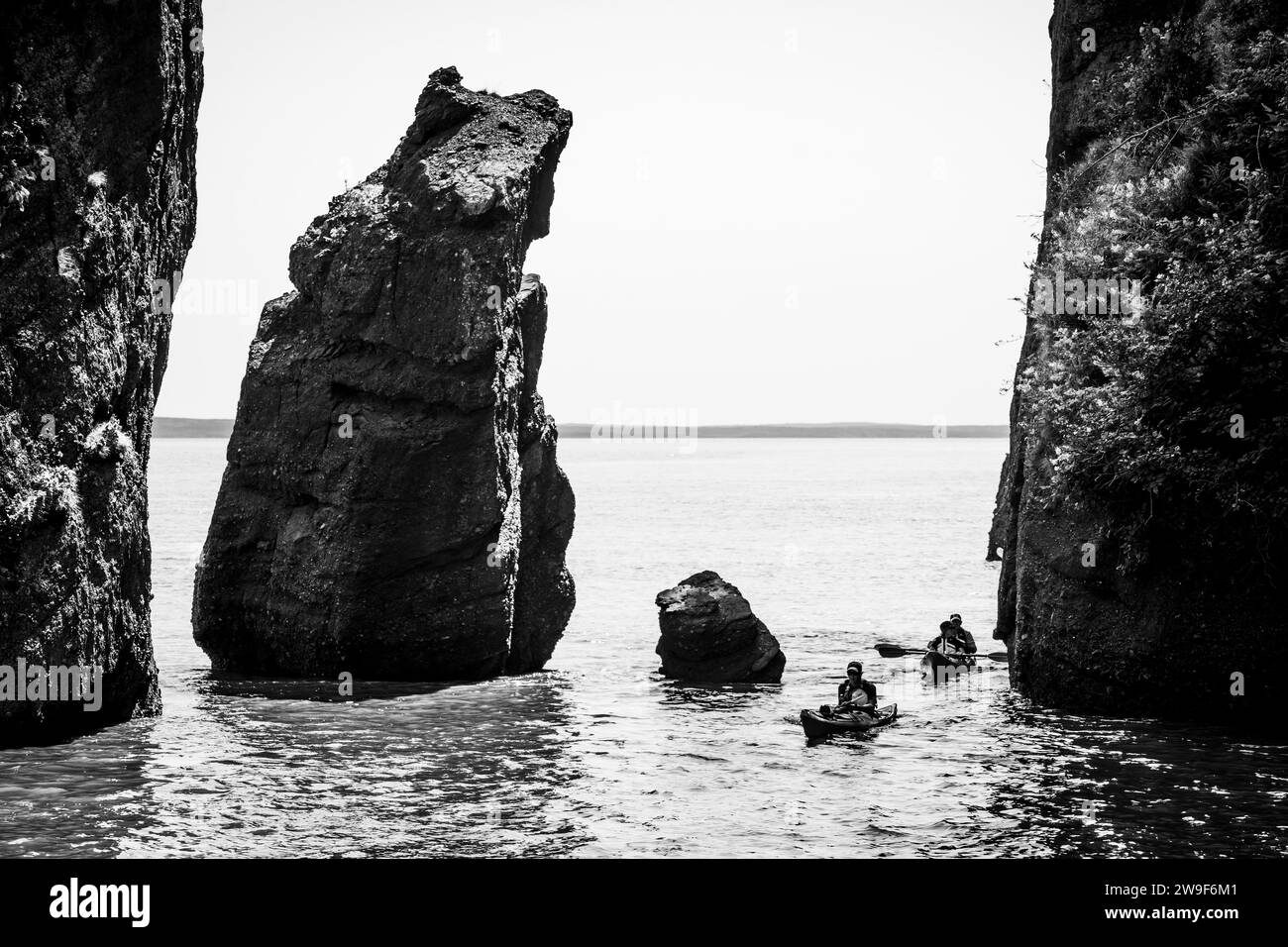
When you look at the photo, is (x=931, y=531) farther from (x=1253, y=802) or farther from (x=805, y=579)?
(x=1253, y=802)

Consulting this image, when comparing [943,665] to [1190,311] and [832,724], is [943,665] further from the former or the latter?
[1190,311]

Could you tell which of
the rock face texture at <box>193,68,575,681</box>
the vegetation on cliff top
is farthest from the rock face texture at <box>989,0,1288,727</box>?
the rock face texture at <box>193,68,575,681</box>

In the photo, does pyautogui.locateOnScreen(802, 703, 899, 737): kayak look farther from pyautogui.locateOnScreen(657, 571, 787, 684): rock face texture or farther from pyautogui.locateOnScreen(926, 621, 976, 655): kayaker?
pyautogui.locateOnScreen(926, 621, 976, 655): kayaker

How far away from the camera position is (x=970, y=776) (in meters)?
26.9

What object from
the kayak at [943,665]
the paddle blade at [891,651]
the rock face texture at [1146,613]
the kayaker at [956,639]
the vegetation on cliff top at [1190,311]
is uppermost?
the vegetation on cliff top at [1190,311]

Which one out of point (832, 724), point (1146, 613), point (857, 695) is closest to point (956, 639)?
point (857, 695)

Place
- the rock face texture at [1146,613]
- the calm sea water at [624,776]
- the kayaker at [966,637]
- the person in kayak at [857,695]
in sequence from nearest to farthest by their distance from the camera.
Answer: the calm sea water at [624,776] → the rock face texture at [1146,613] → the person in kayak at [857,695] → the kayaker at [966,637]

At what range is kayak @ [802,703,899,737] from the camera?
30781 mm

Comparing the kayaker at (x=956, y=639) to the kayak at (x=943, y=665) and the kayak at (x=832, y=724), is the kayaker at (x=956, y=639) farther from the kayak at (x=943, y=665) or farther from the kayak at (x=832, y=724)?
the kayak at (x=832, y=724)

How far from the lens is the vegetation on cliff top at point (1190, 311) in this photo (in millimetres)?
28672

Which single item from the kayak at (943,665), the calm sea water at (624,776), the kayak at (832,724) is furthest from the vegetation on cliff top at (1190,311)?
the kayak at (943,665)

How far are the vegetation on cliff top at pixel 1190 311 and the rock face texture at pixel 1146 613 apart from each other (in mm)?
406

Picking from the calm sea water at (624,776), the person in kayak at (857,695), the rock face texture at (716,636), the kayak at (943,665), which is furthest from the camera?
the kayak at (943,665)
